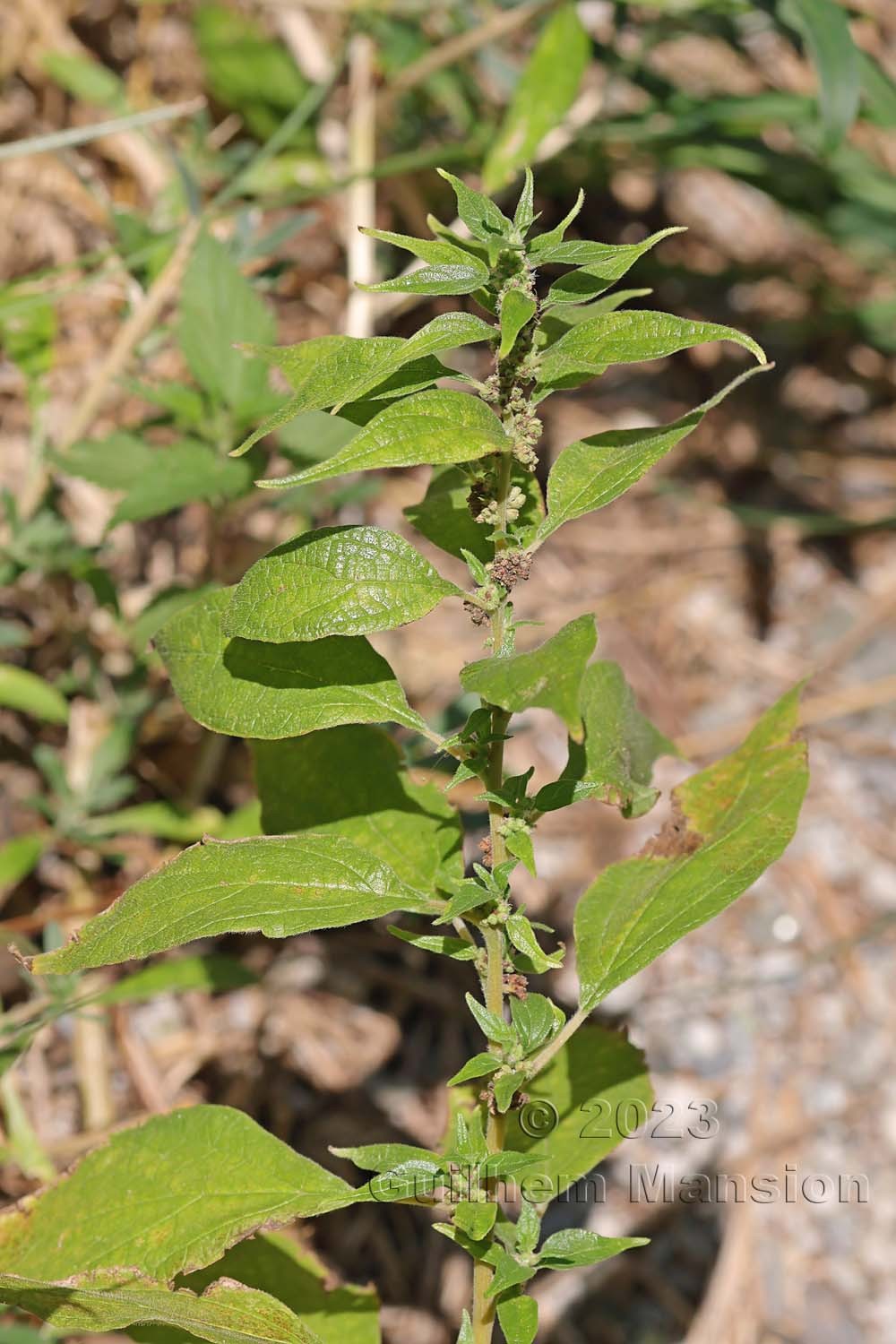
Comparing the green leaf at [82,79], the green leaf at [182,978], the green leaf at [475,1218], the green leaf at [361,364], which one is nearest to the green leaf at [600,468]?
the green leaf at [361,364]

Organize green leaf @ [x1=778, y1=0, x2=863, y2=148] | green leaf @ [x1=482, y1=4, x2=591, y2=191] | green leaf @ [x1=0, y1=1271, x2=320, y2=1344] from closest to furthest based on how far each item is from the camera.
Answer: green leaf @ [x1=0, y1=1271, x2=320, y2=1344]
green leaf @ [x1=778, y1=0, x2=863, y2=148]
green leaf @ [x1=482, y1=4, x2=591, y2=191]

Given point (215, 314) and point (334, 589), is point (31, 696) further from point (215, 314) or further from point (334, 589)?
point (334, 589)

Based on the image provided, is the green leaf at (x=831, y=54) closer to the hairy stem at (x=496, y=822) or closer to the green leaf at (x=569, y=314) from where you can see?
the green leaf at (x=569, y=314)

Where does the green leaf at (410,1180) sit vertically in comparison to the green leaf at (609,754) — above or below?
below

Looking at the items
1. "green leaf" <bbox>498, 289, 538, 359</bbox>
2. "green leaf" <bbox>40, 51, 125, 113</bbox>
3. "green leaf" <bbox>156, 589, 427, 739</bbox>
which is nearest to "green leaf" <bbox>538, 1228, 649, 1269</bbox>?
"green leaf" <bbox>156, 589, 427, 739</bbox>

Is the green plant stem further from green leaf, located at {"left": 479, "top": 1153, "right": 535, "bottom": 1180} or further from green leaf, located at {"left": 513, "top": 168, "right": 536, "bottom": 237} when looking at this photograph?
green leaf, located at {"left": 513, "top": 168, "right": 536, "bottom": 237}

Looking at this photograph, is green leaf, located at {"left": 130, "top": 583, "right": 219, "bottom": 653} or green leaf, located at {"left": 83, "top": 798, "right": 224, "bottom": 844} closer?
green leaf, located at {"left": 130, "top": 583, "right": 219, "bottom": 653}

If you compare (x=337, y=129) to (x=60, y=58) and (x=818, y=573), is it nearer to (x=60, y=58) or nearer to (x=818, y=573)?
(x=60, y=58)
